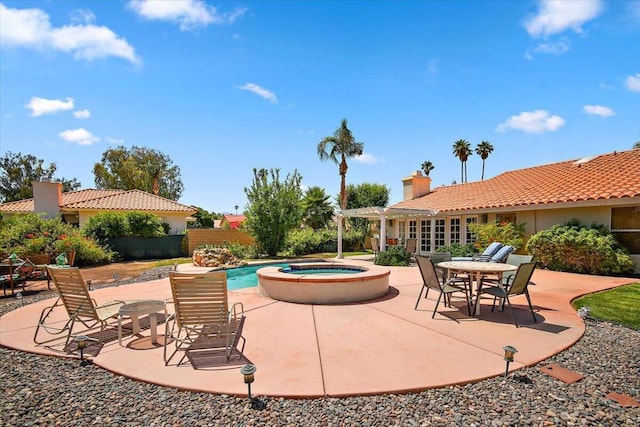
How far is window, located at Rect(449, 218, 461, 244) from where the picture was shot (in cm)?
1823

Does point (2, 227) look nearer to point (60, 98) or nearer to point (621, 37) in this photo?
point (60, 98)

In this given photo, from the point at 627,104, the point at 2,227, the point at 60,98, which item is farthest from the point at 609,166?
the point at 2,227

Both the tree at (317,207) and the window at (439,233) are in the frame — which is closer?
the window at (439,233)

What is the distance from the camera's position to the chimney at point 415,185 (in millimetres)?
24438

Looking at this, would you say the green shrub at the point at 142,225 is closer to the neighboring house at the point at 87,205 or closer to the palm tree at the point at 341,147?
the neighboring house at the point at 87,205

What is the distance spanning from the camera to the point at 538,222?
1385 cm

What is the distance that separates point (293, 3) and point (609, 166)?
15718 mm

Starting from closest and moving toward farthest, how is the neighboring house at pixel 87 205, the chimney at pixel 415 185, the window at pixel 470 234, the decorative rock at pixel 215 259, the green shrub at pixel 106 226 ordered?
the decorative rock at pixel 215 259 < the window at pixel 470 234 < the green shrub at pixel 106 226 < the neighboring house at pixel 87 205 < the chimney at pixel 415 185

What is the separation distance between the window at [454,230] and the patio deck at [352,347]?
1135cm

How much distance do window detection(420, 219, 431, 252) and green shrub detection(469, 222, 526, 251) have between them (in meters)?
5.20

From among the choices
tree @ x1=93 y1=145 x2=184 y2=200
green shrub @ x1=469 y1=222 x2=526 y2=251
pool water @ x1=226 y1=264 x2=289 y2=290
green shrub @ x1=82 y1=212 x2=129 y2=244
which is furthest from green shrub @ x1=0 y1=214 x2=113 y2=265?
tree @ x1=93 y1=145 x2=184 y2=200

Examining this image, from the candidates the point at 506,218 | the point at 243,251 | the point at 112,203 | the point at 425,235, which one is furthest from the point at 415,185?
the point at 112,203

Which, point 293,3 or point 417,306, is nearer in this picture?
point 417,306

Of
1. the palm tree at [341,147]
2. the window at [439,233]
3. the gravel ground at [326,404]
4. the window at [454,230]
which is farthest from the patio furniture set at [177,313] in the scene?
the palm tree at [341,147]
